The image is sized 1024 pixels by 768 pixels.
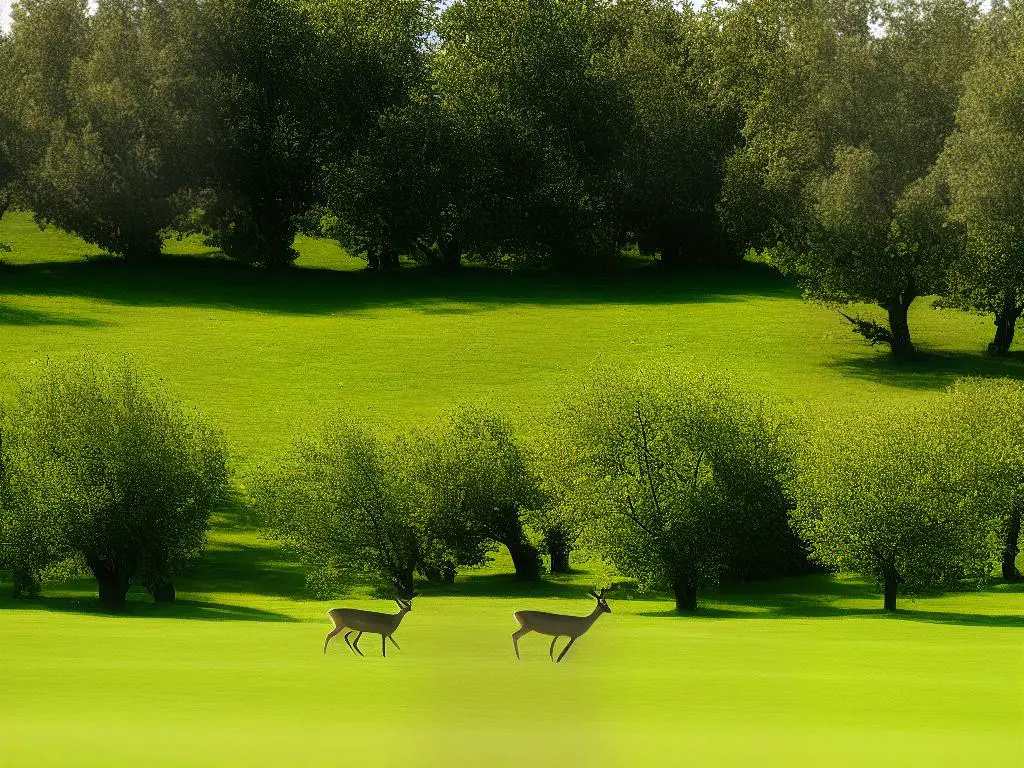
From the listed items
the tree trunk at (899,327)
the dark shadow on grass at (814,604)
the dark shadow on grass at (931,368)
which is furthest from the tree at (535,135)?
the dark shadow on grass at (814,604)

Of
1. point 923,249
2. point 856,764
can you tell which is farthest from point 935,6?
point 856,764

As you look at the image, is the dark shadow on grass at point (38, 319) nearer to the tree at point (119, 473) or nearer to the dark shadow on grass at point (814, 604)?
the tree at point (119, 473)

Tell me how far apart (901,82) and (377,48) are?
45.6m

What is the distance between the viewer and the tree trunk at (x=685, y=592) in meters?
47.4

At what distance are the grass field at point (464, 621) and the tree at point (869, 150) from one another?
538cm

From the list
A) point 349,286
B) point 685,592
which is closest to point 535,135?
point 349,286

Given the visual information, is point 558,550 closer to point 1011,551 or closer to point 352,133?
point 1011,551

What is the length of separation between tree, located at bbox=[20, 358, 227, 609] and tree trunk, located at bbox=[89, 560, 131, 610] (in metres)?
0.03

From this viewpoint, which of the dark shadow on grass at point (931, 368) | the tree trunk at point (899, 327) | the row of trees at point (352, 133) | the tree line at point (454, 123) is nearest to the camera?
the dark shadow on grass at point (931, 368)

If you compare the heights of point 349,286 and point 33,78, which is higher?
point 33,78

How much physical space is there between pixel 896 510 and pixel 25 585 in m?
29.6

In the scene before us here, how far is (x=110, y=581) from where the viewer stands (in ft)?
149

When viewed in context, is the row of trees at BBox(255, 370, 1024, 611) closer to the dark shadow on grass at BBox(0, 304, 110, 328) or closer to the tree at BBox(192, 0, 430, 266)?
the dark shadow on grass at BBox(0, 304, 110, 328)

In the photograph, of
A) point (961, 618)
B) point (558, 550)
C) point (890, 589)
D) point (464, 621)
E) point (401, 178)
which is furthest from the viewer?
point (401, 178)
